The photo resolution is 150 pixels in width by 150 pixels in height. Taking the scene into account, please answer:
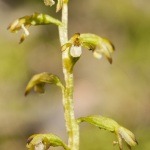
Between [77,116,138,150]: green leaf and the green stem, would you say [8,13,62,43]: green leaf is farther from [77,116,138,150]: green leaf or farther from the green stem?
[77,116,138,150]: green leaf

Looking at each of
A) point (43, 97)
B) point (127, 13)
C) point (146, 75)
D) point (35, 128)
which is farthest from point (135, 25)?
point (35, 128)

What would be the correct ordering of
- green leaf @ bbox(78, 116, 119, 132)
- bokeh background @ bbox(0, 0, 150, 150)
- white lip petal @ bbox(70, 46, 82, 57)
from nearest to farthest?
white lip petal @ bbox(70, 46, 82, 57), green leaf @ bbox(78, 116, 119, 132), bokeh background @ bbox(0, 0, 150, 150)

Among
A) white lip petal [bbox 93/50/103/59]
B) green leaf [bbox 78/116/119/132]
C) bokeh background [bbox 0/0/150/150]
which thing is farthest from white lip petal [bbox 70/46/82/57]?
bokeh background [bbox 0/0/150/150]

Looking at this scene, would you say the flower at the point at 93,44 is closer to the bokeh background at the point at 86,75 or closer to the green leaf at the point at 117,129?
Answer: the green leaf at the point at 117,129

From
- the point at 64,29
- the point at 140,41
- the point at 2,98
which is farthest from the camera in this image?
the point at 140,41

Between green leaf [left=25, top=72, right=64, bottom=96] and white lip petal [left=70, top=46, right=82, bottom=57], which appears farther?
green leaf [left=25, top=72, right=64, bottom=96]

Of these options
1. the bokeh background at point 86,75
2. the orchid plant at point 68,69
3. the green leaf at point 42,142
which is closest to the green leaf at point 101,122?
the orchid plant at point 68,69

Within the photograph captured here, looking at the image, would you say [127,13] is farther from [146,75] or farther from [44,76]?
[44,76]

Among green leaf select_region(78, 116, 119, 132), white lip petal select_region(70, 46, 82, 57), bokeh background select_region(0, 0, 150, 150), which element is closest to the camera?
white lip petal select_region(70, 46, 82, 57)
